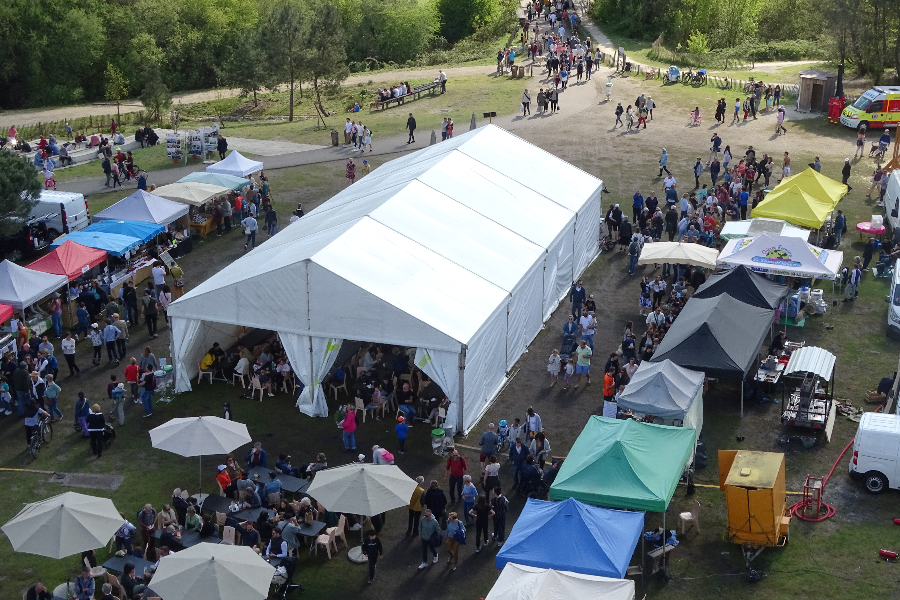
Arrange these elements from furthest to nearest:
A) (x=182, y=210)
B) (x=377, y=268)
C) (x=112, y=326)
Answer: (x=182, y=210) < (x=112, y=326) < (x=377, y=268)

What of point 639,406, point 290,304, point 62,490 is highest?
point 290,304

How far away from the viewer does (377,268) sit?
21.8 m

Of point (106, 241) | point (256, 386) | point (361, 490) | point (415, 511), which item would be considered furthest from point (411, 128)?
point (361, 490)

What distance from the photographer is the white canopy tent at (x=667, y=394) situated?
1936 centimetres

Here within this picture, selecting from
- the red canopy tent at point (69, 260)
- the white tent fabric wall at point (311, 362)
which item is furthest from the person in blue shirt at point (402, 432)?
the red canopy tent at point (69, 260)

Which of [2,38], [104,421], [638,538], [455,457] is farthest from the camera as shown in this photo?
[2,38]

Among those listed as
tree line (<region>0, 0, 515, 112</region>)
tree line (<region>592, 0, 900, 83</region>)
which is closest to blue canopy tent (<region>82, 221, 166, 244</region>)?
tree line (<region>0, 0, 515, 112</region>)

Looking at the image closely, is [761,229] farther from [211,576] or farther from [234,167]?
[211,576]

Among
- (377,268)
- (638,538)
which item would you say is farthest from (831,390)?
(377,268)

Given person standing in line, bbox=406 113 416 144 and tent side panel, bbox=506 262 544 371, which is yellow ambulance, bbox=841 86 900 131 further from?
tent side panel, bbox=506 262 544 371

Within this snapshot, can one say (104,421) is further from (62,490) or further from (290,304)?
(290,304)

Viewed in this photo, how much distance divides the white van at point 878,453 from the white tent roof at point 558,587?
6.71 metres

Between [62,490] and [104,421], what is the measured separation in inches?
69.0

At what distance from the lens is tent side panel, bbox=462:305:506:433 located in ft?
68.2
